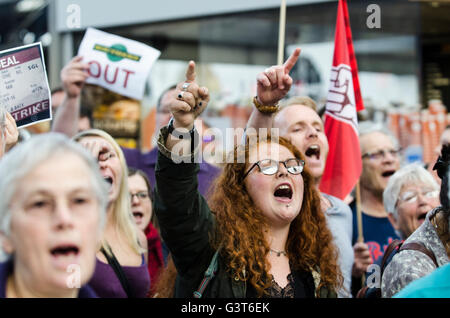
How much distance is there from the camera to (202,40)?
348 inches

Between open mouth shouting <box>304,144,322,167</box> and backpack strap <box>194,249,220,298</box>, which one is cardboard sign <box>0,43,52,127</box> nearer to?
backpack strap <box>194,249,220,298</box>

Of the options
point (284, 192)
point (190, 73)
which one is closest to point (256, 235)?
point (284, 192)

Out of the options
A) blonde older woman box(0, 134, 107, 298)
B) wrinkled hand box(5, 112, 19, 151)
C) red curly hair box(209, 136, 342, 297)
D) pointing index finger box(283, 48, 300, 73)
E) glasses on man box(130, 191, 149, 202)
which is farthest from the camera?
glasses on man box(130, 191, 149, 202)

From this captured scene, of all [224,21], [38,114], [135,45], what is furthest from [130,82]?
[224,21]

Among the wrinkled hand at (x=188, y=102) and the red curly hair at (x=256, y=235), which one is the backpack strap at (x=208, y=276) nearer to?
the red curly hair at (x=256, y=235)

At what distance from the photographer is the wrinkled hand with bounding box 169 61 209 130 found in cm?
256

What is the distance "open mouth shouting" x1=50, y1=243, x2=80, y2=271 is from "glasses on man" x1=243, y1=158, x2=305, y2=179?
1.47m

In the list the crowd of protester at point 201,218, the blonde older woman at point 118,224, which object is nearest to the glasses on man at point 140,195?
the crowd of protester at point 201,218

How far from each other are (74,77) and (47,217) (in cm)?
252

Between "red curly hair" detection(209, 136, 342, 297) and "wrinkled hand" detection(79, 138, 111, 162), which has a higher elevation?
"wrinkled hand" detection(79, 138, 111, 162)

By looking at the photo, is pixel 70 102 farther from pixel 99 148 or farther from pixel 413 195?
pixel 413 195

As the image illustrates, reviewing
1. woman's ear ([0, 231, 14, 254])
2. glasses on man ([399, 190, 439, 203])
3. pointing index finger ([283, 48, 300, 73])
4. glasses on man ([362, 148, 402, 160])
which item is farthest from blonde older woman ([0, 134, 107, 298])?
glasses on man ([362, 148, 402, 160])
